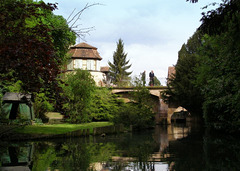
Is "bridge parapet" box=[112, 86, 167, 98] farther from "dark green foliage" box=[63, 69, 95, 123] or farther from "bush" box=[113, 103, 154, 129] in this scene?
"dark green foliage" box=[63, 69, 95, 123]

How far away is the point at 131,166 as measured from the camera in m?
7.65

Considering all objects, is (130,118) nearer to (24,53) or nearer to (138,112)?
(138,112)

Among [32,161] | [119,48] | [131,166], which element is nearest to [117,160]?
[131,166]

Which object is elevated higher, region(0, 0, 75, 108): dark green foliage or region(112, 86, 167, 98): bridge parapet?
region(112, 86, 167, 98): bridge parapet

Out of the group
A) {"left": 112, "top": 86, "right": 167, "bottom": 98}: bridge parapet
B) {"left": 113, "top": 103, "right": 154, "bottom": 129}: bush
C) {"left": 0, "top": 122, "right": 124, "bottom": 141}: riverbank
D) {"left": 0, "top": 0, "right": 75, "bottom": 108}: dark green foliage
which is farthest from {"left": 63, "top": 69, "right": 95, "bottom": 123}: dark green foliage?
{"left": 112, "top": 86, "right": 167, "bottom": 98}: bridge parapet

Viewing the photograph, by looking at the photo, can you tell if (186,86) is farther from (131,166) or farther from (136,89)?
(131,166)

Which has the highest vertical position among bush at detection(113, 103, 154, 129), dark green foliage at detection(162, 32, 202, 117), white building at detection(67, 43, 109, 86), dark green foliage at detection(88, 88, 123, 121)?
white building at detection(67, 43, 109, 86)

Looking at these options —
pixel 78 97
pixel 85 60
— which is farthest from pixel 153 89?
pixel 78 97

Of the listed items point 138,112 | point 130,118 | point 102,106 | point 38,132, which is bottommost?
point 38,132

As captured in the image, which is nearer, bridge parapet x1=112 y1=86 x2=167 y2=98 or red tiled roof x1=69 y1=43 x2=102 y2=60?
bridge parapet x1=112 y1=86 x2=167 y2=98

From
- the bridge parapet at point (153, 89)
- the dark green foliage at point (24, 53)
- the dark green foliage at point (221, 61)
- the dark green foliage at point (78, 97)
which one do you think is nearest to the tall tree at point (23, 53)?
the dark green foliage at point (24, 53)

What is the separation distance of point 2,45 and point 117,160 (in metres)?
4.73

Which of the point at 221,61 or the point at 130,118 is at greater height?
the point at 221,61

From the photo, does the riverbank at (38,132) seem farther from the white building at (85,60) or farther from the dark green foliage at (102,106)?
the white building at (85,60)
